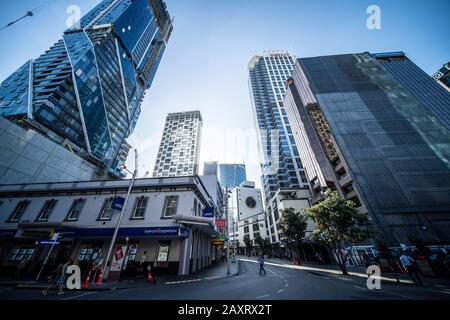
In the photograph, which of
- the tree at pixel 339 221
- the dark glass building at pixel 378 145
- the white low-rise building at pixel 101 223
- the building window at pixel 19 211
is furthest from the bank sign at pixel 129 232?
the dark glass building at pixel 378 145

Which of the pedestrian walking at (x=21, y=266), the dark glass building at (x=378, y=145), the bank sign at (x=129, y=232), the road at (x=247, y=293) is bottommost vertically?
the road at (x=247, y=293)

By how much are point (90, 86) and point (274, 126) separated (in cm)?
7332

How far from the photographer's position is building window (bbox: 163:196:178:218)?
51.4 feet

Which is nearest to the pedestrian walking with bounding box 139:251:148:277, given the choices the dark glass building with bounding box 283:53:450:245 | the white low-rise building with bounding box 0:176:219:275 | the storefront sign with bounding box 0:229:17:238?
the white low-rise building with bounding box 0:176:219:275

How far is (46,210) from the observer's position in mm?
17359

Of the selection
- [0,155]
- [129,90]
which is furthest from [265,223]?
[129,90]

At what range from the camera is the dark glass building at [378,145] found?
2330 cm

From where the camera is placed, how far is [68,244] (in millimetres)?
16484

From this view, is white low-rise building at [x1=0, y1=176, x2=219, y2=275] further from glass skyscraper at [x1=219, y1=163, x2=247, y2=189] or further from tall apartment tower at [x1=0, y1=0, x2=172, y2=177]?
glass skyscraper at [x1=219, y1=163, x2=247, y2=189]

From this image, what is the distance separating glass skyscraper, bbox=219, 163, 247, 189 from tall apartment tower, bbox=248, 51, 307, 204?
6712 centimetres

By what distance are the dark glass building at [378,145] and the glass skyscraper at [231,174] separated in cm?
10269

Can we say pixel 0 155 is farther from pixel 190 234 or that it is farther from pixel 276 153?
pixel 276 153

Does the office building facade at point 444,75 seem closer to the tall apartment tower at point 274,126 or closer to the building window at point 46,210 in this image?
the tall apartment tower at point 274,126
